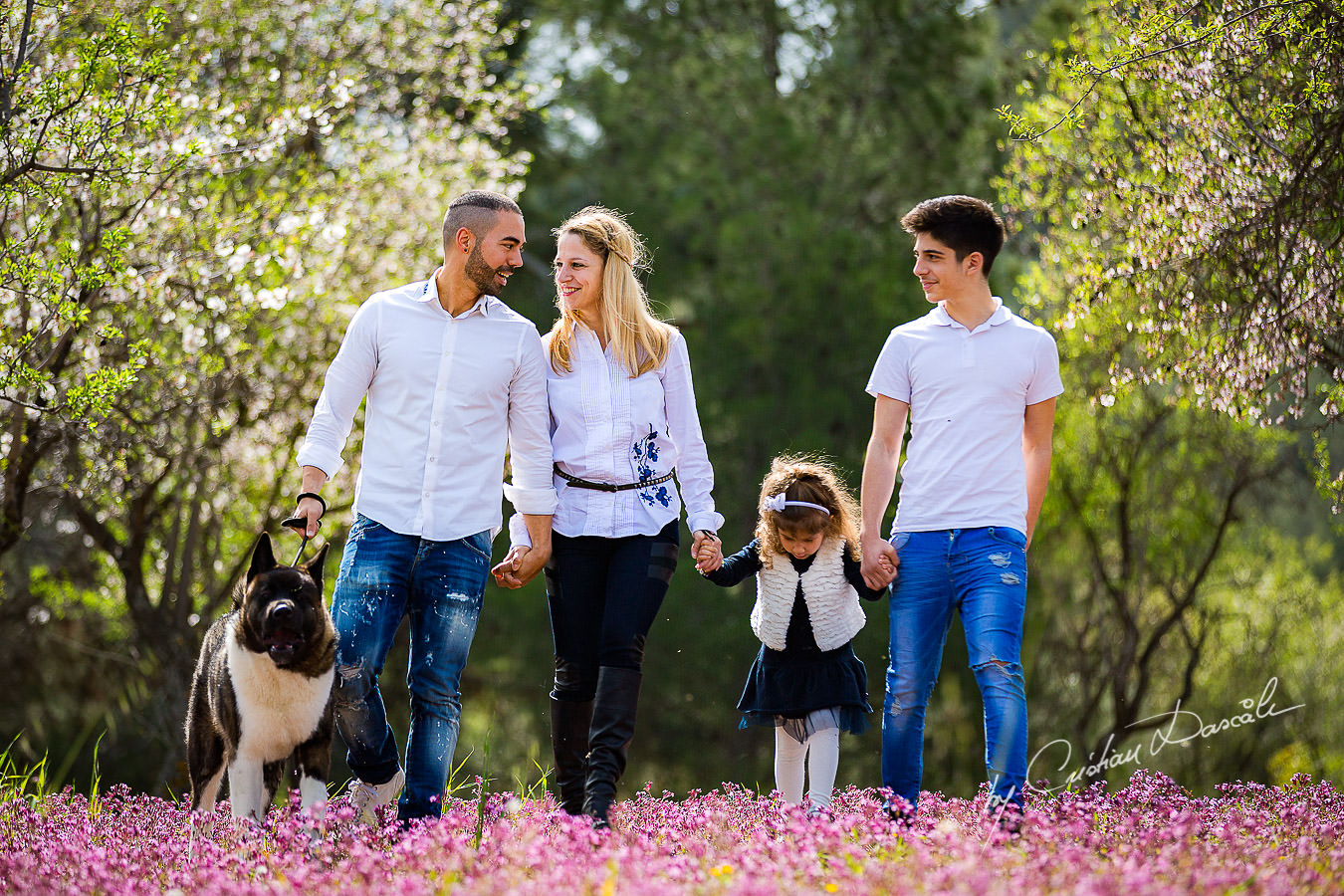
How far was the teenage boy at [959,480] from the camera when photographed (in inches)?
188

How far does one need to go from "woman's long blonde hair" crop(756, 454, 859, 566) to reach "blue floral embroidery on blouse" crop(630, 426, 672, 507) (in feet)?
2.30

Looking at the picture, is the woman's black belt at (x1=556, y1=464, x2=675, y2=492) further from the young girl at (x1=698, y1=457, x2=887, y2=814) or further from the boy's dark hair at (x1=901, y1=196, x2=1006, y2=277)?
the boy's dark hair at (x1=901, y1=196, x2=1006, y2=277)

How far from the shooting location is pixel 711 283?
1605 centimetres

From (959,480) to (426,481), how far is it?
2.10 metres

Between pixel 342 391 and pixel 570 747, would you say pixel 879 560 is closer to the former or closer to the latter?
pixel 570 747

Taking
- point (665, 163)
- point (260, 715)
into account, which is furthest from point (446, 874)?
point (665, 163)

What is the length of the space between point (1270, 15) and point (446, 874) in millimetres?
5345

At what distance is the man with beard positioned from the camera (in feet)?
15.4

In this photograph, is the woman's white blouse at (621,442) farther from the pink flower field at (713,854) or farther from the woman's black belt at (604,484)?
the pink flower field at (713,854)

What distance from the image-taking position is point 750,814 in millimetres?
5312

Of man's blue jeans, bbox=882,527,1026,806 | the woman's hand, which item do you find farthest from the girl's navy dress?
the woman's hand

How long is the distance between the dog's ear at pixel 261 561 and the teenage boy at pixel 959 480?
239 cm
